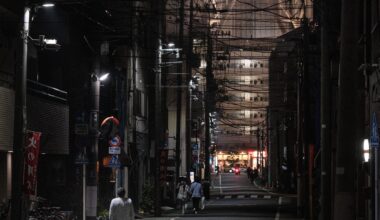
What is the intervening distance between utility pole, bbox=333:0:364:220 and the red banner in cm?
959

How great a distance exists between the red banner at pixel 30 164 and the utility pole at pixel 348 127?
959 centimetres

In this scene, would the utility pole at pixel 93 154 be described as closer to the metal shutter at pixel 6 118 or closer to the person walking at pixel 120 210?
the metal shutter at pixel 6 118

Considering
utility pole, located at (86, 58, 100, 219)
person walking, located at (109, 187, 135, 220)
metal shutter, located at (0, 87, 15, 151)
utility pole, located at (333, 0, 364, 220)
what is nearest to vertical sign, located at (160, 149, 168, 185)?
utility pole, located at (86, 58, 100, 219)

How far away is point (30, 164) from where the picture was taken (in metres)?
20.0

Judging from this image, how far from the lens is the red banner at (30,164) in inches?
766

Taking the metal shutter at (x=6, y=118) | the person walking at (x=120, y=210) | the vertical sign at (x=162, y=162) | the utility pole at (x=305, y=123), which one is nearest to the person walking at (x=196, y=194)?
the vertical sign at (x=162, y=162)

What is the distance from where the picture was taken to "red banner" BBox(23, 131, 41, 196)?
19453 millimetres

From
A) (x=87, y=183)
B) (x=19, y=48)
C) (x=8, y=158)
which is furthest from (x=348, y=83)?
(x=87, y=183)

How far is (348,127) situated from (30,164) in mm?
10400

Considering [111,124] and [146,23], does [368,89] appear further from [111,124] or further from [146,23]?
[146,23]

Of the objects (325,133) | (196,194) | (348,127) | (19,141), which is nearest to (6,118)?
(19,141)

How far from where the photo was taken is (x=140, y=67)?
146 ft

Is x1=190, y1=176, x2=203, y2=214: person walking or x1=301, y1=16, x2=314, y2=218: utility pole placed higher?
x1=301, y1=16, x2=314, y2=218: utility pole

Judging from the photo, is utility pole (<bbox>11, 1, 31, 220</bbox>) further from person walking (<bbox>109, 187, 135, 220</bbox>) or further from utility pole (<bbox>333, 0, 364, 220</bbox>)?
utility pole (<bbox>333, 0, 364, 220</bbox>)
